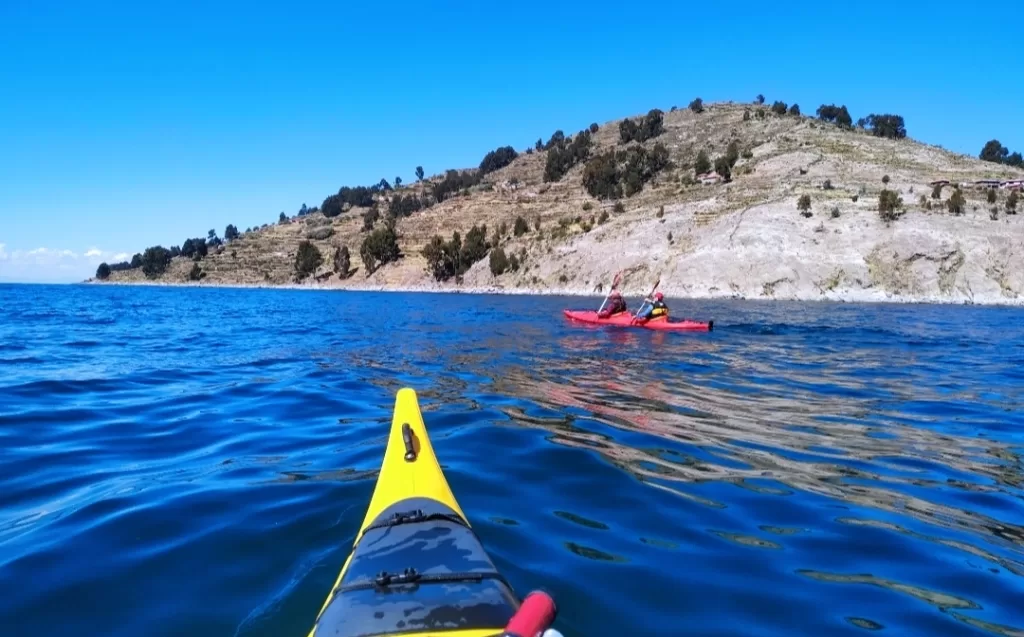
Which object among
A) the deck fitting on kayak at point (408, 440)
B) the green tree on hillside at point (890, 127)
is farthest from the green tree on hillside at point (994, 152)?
the deck fitting on kayak at point (408, 440)

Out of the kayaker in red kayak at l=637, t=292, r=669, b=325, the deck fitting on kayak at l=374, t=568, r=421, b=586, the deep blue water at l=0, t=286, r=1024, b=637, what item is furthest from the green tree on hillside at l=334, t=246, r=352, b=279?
the deck fitting on kayak at l=374, t=568, r=421, b=586

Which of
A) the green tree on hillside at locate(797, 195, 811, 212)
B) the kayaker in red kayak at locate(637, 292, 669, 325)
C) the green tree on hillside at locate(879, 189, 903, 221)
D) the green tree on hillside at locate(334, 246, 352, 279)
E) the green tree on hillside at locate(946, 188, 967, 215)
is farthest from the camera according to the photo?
the green tree on hillside at locate(334, 246, 352, 279)

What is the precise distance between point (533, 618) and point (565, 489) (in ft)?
13.0

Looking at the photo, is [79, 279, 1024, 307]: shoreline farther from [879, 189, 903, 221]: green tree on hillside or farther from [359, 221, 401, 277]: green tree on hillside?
[879, 189, 903, 221]: green tree on hillside

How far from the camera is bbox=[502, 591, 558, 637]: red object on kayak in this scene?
2.29m

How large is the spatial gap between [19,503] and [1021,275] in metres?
45.0

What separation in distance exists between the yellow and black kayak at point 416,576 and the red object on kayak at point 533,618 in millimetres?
389

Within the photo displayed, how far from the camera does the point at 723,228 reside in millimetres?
43469

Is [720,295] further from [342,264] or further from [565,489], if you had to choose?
[342,264]

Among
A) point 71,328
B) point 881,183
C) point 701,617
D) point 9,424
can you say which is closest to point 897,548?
point 701,617

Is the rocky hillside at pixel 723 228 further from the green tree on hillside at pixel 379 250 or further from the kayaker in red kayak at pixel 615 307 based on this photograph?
the kayaker in red kayak at pixel 615 307

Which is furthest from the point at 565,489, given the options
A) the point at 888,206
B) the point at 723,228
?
the point at 888,206

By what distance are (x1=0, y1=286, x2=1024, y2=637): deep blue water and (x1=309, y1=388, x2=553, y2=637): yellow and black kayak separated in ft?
2.42

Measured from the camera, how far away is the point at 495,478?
21.5 ft
